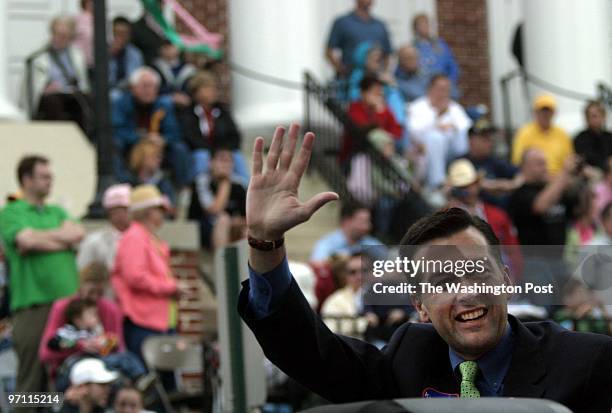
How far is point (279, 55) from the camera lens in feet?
57.7

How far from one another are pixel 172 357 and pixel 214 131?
409cm

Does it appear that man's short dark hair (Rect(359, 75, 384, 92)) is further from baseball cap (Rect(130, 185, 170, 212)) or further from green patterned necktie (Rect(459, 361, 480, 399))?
green patterned necktie (Rect(459, 361, 480, 399))

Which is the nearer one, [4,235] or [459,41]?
[4,235]

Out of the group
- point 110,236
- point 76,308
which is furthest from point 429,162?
point 76,308

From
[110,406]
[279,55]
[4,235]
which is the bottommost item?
[110,406]

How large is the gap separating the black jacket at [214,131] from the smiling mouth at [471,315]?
35.6 feet

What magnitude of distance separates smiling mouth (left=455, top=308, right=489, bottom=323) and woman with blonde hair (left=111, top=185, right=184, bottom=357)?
7.70m

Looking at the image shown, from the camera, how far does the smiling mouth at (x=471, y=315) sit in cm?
429

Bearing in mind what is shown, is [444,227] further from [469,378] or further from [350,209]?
[350,209]

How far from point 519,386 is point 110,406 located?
6181 millimetres

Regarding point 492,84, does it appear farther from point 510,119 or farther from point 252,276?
point 252,276

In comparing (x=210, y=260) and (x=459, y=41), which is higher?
(x=459, y=41)

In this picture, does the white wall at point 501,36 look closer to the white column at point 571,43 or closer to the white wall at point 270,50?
the white column at point 571,43

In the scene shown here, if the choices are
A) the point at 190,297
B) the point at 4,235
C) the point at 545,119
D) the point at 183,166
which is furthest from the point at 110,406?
the point at 545,119
